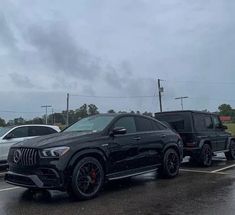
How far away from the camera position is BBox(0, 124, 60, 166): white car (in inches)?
556

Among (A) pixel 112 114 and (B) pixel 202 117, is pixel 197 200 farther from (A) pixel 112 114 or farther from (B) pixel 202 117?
(B) pixel 202 117

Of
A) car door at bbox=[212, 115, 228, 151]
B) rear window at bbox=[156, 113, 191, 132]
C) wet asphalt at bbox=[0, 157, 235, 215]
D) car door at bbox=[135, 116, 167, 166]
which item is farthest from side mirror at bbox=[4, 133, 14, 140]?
car door at bbox=[212, 115, 228, 151]

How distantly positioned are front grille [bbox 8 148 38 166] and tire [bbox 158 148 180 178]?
3.69 m

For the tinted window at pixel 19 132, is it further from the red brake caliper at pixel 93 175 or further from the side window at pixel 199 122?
the red brake caliper at pixel 93 175

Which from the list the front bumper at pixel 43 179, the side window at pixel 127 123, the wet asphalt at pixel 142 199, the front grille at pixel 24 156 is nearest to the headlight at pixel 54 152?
the front grille at pixel 24 156

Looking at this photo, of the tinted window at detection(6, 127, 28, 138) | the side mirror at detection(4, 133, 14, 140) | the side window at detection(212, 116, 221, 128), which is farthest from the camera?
the side window at detection(212, 116, 221, 128)

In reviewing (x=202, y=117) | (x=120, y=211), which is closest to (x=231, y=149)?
(x=202, y=117)

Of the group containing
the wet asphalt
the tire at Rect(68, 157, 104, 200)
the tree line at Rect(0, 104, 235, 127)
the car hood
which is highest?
the tree line at Rect(0, 104, 235, 127)

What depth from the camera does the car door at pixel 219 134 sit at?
14531mm

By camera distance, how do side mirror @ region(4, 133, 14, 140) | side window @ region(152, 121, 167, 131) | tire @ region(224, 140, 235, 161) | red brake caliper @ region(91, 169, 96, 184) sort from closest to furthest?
red brake caliper @ region(91, 169, 96, 184), side window @ region(152, 121, 167, 131), side mirror @ region(4, 133, 14, 140), tire @ region(224, 140, 235, 161)

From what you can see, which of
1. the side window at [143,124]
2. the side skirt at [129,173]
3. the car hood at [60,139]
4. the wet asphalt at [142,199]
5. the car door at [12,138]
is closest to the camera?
the wet asphalt at [142,199]

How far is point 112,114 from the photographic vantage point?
32.1ft

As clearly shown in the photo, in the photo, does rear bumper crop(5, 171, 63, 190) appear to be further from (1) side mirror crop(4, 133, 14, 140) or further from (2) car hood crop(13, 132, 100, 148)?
(1) side mirror crop(4, 133, 14, 140)

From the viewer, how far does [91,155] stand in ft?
27.7
